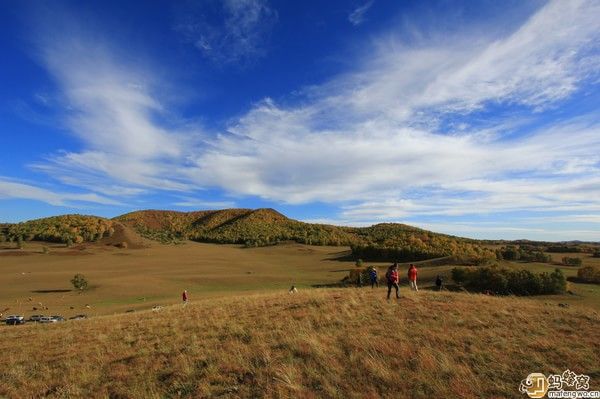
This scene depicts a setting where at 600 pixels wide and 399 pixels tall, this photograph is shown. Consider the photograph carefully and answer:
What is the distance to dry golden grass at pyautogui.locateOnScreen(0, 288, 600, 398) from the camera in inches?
316

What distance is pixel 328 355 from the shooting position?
9539mm

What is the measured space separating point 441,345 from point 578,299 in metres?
27.8

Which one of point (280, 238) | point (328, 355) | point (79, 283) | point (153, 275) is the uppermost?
point (280, 238)

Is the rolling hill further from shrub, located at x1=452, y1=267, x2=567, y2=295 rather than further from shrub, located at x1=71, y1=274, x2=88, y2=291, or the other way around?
shrub, located at x1=71, y1=274, x2=88, y2=291

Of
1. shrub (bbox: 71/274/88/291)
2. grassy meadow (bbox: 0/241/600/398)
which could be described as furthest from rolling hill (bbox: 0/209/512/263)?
grassy meadow (bbox: 0/241/600/398)

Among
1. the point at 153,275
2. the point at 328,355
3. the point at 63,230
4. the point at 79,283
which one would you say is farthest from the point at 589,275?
the point at 63,230

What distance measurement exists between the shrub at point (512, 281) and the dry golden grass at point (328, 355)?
2437cm

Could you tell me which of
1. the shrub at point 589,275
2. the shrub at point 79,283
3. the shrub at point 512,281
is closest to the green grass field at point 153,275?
the shrub at point 79,283

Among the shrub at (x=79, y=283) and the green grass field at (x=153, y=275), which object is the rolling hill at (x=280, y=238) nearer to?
the green grass field at (x=153, y=275)

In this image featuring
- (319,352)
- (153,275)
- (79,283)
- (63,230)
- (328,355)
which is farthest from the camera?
(63,230)

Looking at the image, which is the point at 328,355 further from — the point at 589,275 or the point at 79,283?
A: the point at 79,283

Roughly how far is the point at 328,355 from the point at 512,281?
36.0 metres

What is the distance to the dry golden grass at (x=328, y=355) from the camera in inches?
316

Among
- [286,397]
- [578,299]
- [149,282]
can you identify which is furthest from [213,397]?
[149,282]
